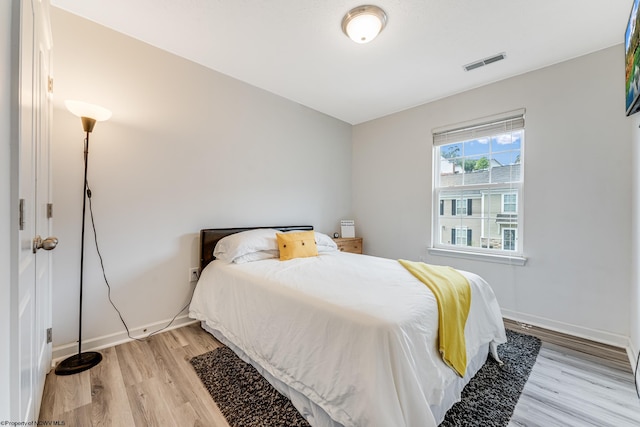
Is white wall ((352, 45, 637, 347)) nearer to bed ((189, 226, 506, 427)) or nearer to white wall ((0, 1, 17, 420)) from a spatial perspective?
bed ((189, 226, 506, 427))

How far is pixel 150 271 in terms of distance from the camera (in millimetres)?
2312

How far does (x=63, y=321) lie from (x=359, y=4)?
3.14 m

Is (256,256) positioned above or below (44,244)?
below

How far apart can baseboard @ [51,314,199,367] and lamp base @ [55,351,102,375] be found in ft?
0.21

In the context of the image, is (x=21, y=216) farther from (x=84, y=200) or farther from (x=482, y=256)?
(x=482, y=256)

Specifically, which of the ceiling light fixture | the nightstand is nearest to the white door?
the ceiling light fixture

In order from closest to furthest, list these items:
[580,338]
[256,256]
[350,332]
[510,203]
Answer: [350,332]
[580,338]
[256,256]
[510,203]

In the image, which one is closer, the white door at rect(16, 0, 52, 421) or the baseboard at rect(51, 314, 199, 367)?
the white door at rect(16, 0, 52, 421)

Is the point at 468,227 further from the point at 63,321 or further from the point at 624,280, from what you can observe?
the point at 63,321

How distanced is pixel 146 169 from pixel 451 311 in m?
2.60

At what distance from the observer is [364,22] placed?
1.91 meters

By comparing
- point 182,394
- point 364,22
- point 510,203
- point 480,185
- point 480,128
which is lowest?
point 182,394

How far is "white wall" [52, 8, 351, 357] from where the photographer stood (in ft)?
6.35

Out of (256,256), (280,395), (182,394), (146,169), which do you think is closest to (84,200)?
(146,169)
